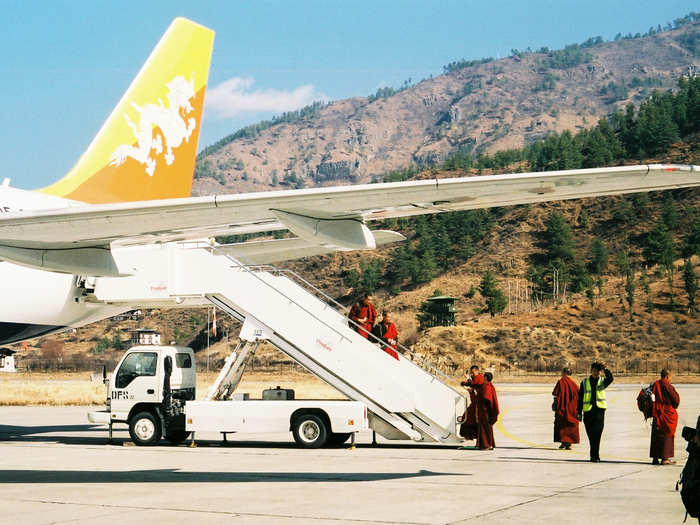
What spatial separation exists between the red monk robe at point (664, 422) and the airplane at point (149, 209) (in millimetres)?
6154

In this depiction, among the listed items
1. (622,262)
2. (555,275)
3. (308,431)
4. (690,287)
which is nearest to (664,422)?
(308,431)

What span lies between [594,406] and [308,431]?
6.68 metres

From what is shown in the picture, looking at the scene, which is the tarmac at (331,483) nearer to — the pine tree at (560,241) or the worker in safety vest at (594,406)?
the worker in safety vest at (594,406)

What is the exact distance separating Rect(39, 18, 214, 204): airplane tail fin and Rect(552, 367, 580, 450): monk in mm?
10476

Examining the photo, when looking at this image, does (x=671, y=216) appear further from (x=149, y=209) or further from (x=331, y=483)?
(x=149, y=209)

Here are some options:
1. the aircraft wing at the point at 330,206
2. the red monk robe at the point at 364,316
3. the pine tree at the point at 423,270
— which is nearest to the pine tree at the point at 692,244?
the pine tree at the point at 423,270

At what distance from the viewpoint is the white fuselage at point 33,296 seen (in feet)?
59.4

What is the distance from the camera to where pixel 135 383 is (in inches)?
896

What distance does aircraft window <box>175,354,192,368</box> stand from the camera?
23361 millimetres

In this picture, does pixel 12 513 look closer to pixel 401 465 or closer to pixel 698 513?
pixel 401 465

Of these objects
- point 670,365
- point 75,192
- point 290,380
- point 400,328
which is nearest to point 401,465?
point 75,192

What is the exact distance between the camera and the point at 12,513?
12359 mm

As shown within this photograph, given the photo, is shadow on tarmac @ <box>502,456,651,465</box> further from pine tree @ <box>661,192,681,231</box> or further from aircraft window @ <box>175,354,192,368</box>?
pine tree @ <box>661,192,681,231</box>

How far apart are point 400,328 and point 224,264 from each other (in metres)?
105
